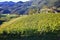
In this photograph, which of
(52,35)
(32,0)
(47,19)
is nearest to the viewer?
(52,35)

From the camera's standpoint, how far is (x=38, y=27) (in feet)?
46.3

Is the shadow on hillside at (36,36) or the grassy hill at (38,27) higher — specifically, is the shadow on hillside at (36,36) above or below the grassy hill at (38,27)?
below

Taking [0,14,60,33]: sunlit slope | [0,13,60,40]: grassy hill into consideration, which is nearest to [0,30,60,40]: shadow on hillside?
[0,13,60,40]: grassy hill

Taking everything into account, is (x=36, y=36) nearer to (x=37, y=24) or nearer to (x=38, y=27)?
(x=38, y=27)

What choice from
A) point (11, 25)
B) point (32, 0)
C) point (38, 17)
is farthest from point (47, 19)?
point (32, 0)

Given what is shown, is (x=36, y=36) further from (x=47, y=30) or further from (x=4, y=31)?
(x=4, y=31)

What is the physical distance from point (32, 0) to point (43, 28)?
77.9 feet

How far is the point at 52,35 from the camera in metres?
13.4

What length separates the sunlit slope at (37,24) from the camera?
13883 millimetres

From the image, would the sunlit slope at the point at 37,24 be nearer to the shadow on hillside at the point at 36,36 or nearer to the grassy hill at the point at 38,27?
the grassy hill at the point at 38,27

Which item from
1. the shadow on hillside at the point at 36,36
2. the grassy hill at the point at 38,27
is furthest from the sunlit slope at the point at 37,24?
the shadow on hillside at the point at 36,36

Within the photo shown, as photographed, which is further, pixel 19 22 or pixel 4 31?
pixel 19 22

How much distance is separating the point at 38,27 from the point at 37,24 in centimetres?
50

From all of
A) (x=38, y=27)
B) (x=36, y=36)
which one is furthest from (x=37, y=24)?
(x=36, y=36)
